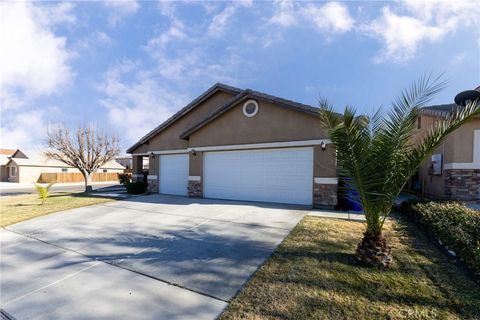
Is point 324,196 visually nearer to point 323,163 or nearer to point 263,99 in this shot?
point 323,163

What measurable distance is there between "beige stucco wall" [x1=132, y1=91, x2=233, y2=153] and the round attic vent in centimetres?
338

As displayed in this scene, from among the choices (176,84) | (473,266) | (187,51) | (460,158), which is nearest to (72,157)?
(176,84)

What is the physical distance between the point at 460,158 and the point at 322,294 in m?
10.7

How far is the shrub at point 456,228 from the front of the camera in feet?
13.3

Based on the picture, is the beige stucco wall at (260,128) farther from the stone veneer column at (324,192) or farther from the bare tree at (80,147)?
the bare tree at (80,147)

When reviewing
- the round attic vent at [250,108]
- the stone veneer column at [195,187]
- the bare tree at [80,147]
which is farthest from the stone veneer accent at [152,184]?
the round attic vent at [250,108]

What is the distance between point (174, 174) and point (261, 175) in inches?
246

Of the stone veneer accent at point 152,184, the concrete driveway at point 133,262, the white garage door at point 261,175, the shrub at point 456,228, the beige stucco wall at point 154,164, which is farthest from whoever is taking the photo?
the beige stucco wall at point 154,164

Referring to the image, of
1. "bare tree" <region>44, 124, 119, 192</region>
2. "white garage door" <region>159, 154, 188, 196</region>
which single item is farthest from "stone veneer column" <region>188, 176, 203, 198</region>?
"bare tree" <region>44, 124, 119, 192</region>

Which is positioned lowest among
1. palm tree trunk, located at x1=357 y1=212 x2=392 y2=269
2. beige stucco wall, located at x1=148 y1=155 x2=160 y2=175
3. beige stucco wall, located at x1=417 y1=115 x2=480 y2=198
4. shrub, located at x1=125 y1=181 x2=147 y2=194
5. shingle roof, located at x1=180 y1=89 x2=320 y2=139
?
shrub, located at x1=125 y1=181 x2=147 y2=194

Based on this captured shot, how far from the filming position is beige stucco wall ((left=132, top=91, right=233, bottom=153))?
14.4 meters

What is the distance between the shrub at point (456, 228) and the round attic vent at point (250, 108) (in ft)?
23.6

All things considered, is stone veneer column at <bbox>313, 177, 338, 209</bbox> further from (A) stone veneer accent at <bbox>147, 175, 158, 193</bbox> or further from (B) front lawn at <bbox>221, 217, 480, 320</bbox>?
(A) stone veneer accent at <bbox>147, 175, 158, 193</bbox>

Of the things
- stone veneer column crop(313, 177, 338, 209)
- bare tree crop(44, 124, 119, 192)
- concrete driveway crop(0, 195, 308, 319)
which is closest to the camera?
concrete driveway crop(0, 195, 308, 319)
